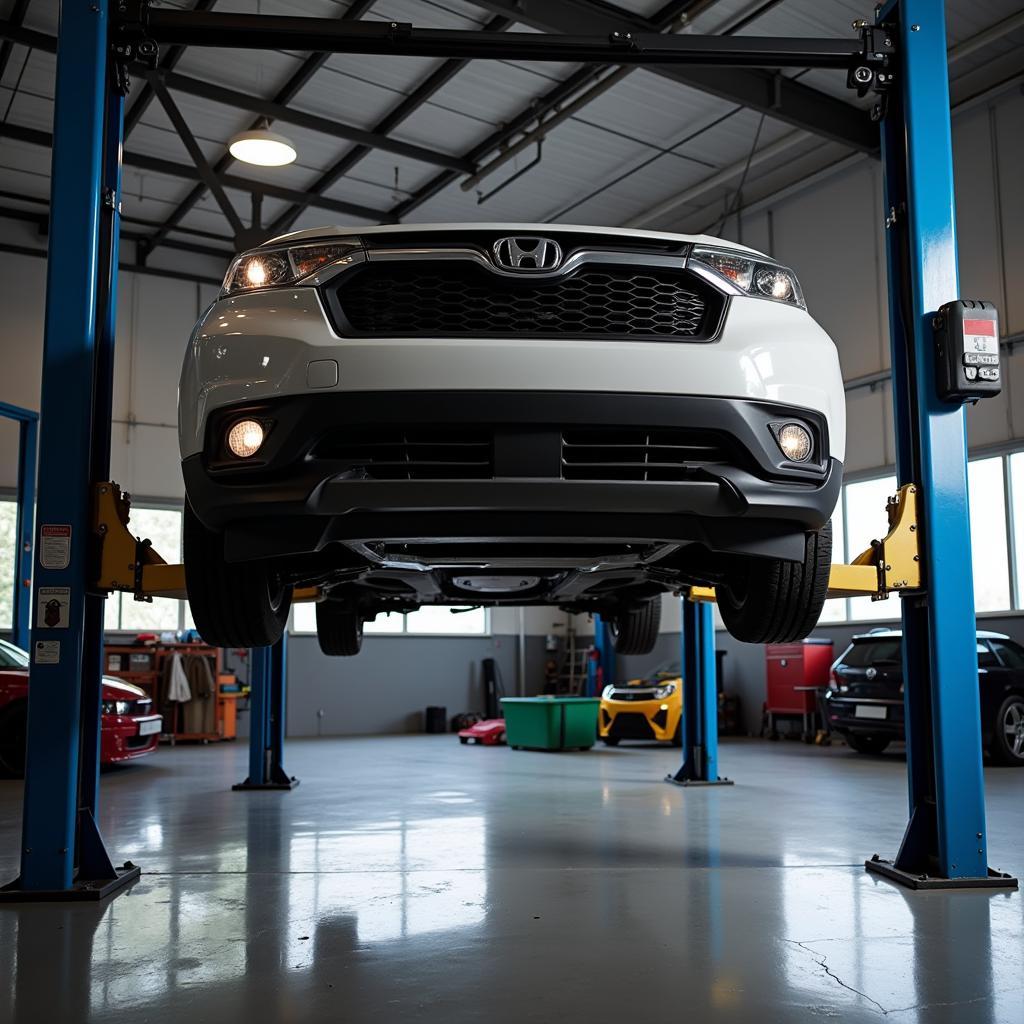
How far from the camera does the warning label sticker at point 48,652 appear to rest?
3660mm

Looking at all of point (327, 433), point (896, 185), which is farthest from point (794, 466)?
point (896, 185)

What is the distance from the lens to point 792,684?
13.1 meters

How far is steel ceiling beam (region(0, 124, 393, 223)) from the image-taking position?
12.4m

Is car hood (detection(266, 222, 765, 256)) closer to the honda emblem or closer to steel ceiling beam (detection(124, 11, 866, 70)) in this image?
the honda emblem

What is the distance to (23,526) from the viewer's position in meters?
11.0

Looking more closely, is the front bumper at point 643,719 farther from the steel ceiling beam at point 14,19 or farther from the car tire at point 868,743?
the steel ceiling beam at point 14,19

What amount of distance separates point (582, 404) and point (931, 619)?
1.90 meters

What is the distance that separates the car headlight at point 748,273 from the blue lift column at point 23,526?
9.52m

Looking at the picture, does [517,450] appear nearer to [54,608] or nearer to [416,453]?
[416,453]

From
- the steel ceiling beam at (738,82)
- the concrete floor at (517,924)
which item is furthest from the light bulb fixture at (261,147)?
the concrete floor at (517,924)

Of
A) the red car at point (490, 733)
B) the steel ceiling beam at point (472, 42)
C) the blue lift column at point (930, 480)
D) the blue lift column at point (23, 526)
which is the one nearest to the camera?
the blue lift column at point (930, 480)

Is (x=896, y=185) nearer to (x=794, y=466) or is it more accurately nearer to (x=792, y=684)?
(x=794, y=466)

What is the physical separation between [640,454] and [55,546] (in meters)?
2.16

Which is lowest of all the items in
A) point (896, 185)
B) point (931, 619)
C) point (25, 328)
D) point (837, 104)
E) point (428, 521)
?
point (931, 619)
